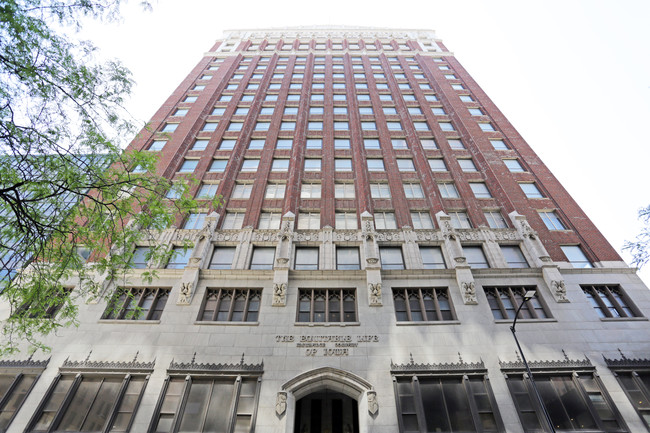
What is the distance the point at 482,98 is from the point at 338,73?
775 inches

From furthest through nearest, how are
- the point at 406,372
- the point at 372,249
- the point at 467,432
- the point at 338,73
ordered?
1. the point at 338,73
2. the point at 372,249
3. the point at 406,372
4. the point at 467,432

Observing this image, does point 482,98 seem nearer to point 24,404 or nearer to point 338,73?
point 338,73

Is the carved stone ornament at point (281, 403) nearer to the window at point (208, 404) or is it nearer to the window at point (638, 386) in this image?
the window at point (208, 404)

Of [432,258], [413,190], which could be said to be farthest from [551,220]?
[432,258]

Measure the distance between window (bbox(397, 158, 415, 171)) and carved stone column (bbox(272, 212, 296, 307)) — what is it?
1240 cm

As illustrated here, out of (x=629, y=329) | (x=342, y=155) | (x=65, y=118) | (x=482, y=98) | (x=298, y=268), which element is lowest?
(x=629, y=329)

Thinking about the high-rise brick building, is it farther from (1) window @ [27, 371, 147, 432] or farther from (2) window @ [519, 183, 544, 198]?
(2) window @ [519, 183, 544, 198]

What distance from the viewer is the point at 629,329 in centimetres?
1819

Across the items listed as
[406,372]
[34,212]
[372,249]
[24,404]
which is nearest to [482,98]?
[372,249]

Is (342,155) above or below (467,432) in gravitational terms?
above

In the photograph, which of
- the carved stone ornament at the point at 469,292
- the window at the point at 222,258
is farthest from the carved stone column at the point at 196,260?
the carved stone ornament at the point at 469,292

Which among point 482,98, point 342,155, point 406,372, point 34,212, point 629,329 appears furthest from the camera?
point 482,98

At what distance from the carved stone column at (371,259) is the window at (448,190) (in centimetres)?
781

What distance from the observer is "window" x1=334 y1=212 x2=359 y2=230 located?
80.4 feet
